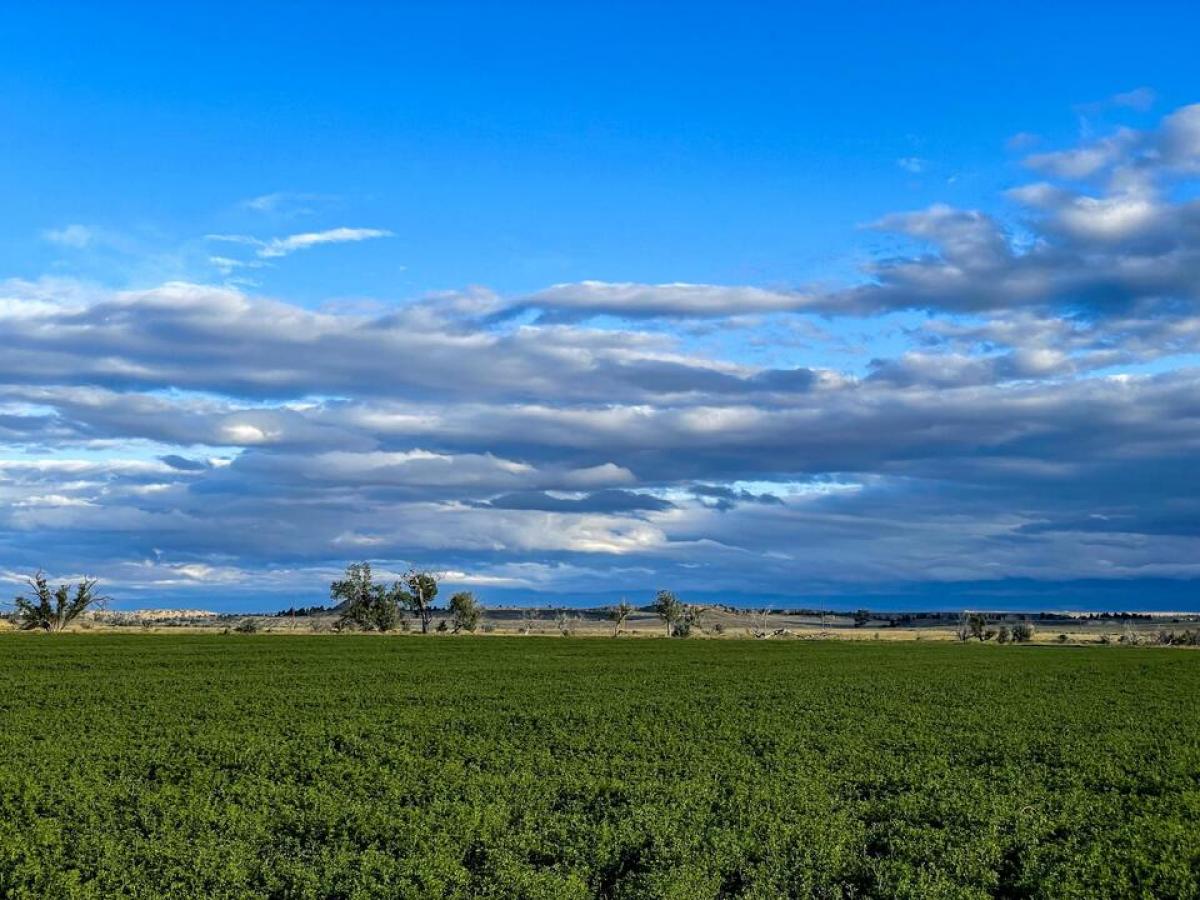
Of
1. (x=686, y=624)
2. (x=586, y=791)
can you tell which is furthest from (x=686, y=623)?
(x=586, y=791)

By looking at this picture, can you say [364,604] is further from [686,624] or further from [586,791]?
[586,791]

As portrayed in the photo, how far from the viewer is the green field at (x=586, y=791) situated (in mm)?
17625

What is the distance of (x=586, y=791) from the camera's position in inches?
932

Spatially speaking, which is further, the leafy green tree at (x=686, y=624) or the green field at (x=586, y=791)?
the leafy green tree at (x=686, y=624)

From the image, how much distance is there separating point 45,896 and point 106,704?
25057 millimetres

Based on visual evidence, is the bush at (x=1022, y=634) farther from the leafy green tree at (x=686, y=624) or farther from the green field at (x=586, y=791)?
the green field at (x=586, y=791)

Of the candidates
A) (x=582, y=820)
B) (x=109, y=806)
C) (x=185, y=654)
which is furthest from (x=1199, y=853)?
(x=185, y=654)

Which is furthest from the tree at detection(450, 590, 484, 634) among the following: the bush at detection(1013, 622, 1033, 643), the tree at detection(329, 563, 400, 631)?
the bush at detection(1013, 622, 1033, 643)

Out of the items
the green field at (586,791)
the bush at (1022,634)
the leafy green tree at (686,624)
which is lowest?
the bush at (1022,634)

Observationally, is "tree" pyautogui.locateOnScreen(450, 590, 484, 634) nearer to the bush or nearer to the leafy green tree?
the leafy green tree

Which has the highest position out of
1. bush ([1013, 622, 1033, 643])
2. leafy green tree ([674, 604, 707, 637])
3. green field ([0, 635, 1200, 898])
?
green field ([0, 635, 1200, 898])

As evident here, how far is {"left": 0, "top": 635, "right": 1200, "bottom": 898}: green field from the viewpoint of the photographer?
17625 millimetres

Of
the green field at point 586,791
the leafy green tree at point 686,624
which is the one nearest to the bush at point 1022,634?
the leafy green tree at point 686,624

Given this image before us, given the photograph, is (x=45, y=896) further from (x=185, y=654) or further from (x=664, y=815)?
(x=185, y=654)
